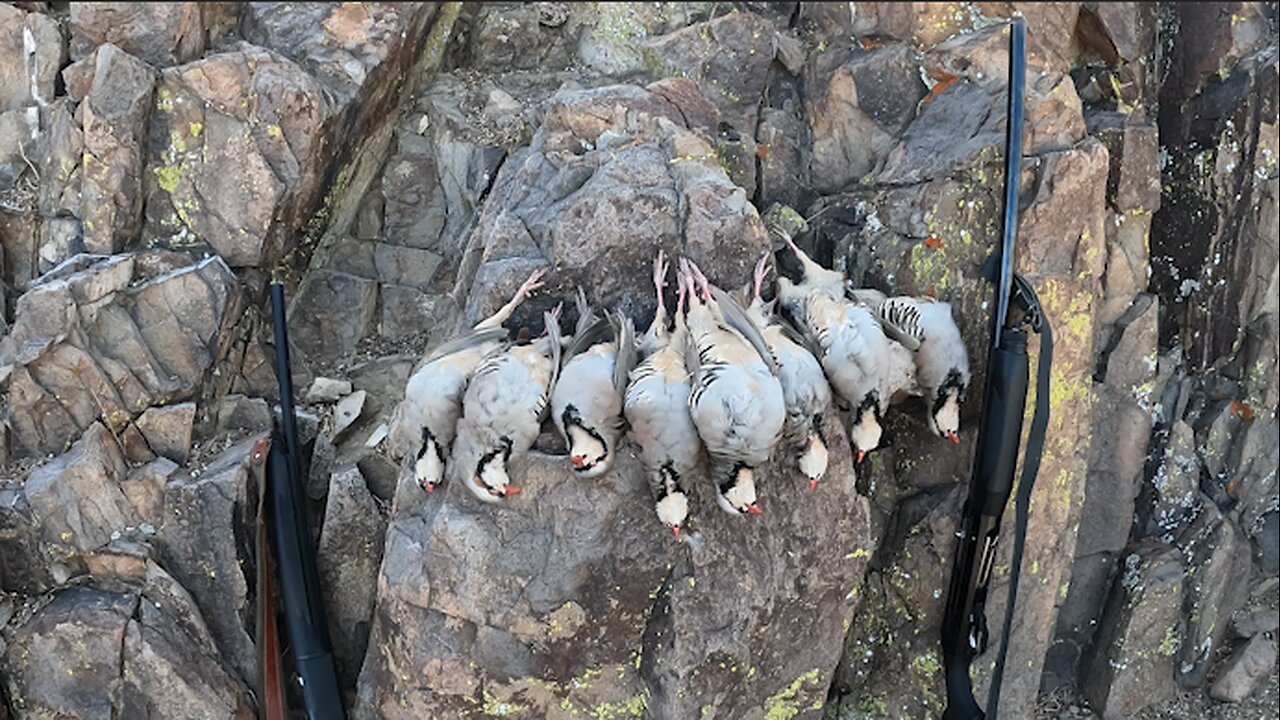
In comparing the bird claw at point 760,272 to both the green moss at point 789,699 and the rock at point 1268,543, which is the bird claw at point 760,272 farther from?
the rock at point 1268,543

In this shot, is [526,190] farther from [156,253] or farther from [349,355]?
[156,253]

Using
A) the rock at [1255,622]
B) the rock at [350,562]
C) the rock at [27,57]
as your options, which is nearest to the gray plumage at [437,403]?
the rock at [350,562]

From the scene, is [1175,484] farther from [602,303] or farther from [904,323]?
[602,303]

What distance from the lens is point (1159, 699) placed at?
237 inches

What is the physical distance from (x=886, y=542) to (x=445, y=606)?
8.02 feet

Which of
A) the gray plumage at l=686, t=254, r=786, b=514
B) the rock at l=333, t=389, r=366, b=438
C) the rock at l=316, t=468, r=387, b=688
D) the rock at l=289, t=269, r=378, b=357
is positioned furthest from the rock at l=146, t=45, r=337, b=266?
the gray plumage at l=686, t=254, r=786, b=514

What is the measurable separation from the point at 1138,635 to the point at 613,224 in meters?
4.04

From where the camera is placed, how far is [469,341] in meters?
4.40

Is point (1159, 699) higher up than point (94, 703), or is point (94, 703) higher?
point (94, 703)

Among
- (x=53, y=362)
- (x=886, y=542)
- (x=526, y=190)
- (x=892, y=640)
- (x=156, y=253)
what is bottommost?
(x=892, y=640)

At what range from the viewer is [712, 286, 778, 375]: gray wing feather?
4.19 metres

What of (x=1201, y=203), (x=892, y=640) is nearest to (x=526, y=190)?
→ (x=892, y=640)

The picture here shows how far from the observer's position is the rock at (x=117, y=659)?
463 cm

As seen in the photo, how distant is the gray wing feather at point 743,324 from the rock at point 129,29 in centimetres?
324
